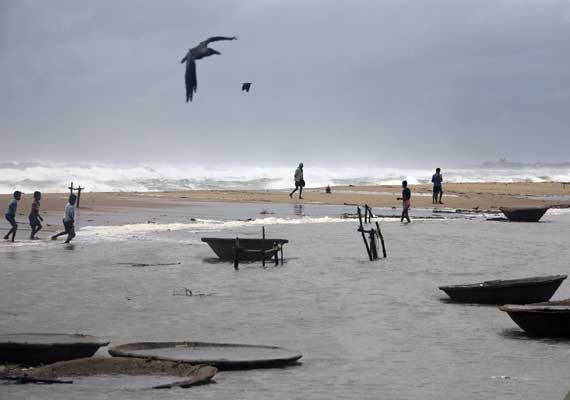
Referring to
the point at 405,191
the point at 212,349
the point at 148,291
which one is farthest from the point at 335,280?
the point at 405,191

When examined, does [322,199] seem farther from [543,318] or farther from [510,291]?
[543,318]

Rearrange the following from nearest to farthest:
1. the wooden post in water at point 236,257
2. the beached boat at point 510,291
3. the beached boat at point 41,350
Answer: the beached boat at point 41,350 → the beached boat at point 510,291 → the wooden post in water at point 236,257

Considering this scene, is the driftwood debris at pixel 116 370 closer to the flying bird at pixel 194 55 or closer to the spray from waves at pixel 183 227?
the flying bird at pixel 194 55

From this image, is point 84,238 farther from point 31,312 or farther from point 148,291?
point 31,312

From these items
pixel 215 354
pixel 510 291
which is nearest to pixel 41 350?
pixel 215 354

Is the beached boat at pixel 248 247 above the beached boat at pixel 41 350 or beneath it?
above

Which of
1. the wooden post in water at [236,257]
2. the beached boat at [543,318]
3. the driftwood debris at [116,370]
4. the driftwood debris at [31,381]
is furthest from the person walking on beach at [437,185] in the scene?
the driftwood debris at [31,381]

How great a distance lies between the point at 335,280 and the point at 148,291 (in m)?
4.08

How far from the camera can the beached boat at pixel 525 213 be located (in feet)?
127

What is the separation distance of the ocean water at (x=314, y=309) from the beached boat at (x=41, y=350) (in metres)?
0.98

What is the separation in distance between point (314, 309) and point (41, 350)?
6642 millimetres

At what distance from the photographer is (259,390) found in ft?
37.3

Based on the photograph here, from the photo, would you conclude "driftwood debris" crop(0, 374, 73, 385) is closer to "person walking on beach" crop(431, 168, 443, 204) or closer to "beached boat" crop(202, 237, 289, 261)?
"beached boat" crop(202, 237, 289, 261)

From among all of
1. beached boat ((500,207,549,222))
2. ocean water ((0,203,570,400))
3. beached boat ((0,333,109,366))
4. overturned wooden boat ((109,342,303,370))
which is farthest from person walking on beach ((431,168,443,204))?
beached boat ((0,333,109,366))
